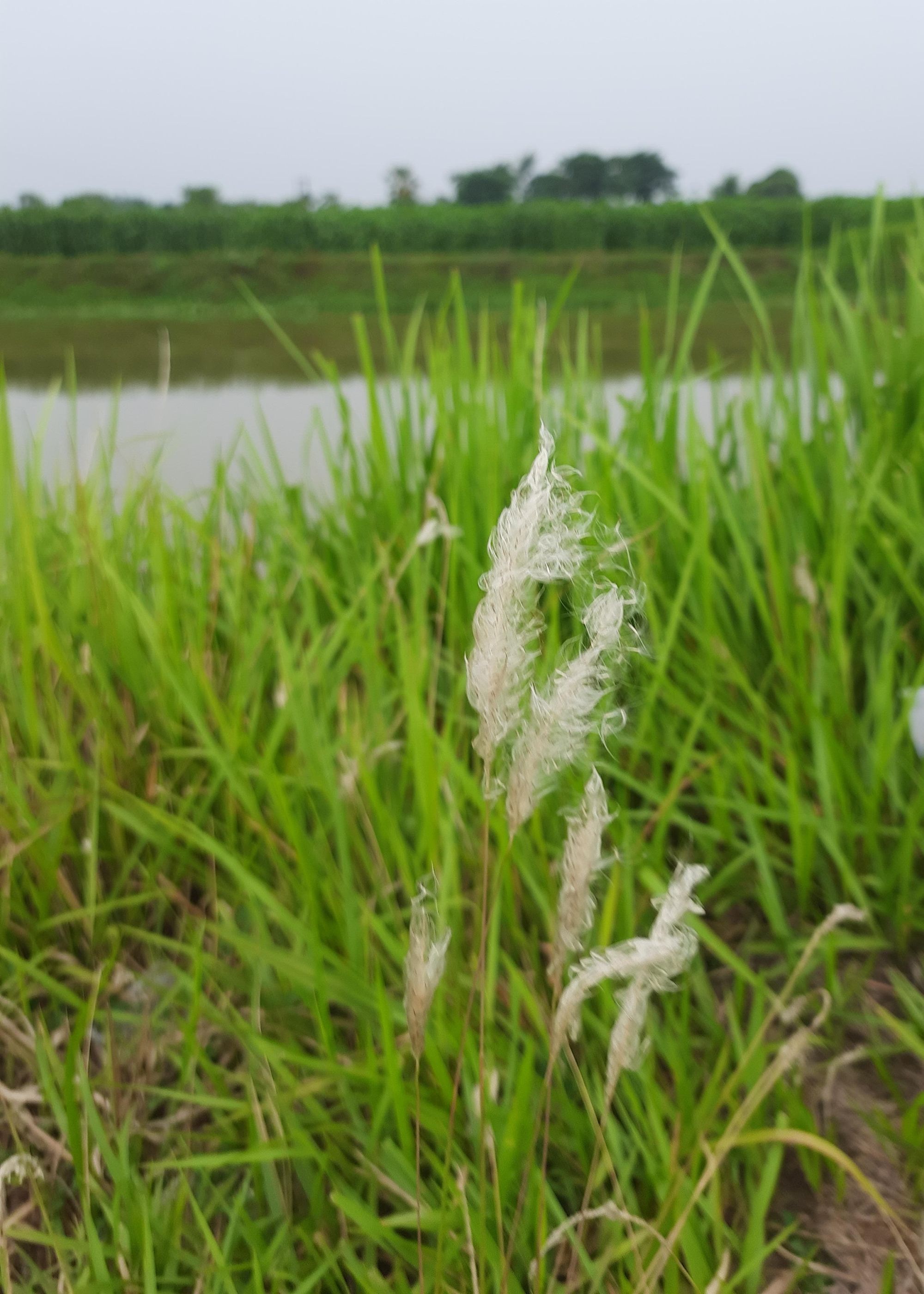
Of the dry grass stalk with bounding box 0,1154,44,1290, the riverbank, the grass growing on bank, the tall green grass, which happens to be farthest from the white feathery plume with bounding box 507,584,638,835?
the tall green grass

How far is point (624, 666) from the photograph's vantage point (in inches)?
17.1

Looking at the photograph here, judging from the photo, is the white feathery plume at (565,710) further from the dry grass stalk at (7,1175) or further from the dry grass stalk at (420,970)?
the dry grass stalk at (7,1175)

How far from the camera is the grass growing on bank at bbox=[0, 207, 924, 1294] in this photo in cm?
69

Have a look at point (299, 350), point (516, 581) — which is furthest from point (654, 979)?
point (299, 350)

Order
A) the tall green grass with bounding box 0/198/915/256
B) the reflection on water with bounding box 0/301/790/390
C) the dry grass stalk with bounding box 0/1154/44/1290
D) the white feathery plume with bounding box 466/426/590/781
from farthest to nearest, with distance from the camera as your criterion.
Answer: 1. the tall green grass with bounding box 0/198/915/256
2. the reflection on water with bounding box 0/301/790/390
3. the dry grass stalk with bounding box 0/1154/44/1290
4. the white feathery plume with bounding box 466/426/590/781

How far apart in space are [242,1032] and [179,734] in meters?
0.38

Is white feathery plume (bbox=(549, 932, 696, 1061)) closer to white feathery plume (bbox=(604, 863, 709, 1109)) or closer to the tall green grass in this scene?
white feathery plume (bbox=(604, 863, 709, 1109))

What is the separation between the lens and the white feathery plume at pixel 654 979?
0.40 meters

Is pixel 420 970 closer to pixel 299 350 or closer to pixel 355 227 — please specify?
pixel 299 350

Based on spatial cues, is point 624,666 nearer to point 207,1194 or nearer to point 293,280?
point 207,1194

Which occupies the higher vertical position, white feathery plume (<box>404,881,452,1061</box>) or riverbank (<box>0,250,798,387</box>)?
riverbank (<box>0,250,798,387</box>)

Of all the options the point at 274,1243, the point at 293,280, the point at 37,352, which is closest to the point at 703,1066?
the point at 274,1243

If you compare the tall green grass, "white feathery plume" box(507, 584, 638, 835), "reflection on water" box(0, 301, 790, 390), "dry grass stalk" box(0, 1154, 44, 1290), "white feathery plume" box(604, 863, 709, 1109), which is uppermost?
the tall green grass

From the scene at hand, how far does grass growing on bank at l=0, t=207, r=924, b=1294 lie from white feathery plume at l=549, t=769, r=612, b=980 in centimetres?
9
